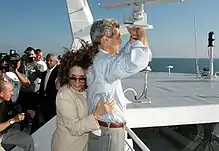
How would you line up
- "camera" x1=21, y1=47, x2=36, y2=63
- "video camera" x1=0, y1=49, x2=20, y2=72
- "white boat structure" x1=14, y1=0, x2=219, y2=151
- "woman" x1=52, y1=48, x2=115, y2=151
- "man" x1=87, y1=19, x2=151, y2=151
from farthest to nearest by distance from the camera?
"camera" x1=21, y1=47, x2=36, y2=63, "video camera" x1=0, y1=49, x2=20, y2=72, "white boat structure" x1=14, y1=0, x2=219, y2=151, "woman" x1=52, y1=48, x2=115, y2=151, "man" x1=87, y1=19, x2=151, y2=151

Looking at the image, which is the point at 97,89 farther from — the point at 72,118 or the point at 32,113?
the point at 32,113

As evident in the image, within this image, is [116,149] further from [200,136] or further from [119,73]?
[200,136]

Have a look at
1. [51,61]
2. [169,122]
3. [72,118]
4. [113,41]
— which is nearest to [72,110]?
[72,118]

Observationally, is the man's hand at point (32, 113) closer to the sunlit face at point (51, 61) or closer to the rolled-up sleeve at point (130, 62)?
the sunlit face at point (51, 61)

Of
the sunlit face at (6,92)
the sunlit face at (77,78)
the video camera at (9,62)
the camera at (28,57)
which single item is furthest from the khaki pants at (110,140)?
the camera at (28,57)

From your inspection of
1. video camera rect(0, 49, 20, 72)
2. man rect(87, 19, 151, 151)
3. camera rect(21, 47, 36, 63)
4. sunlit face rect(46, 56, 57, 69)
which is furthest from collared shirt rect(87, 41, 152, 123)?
camera rect(21, 47, 36, 63)

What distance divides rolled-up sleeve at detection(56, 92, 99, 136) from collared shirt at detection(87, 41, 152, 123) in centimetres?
8

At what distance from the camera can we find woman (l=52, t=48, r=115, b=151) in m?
1.50

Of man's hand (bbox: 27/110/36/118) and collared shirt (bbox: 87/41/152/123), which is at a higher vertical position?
collared shirt (bbox: 87/41/152/123)

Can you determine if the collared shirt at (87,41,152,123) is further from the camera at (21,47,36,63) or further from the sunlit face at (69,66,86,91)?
the camera at (21,47,36,63)

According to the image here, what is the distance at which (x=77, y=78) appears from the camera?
5.25 feet

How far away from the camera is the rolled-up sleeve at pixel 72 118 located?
148 centimetres

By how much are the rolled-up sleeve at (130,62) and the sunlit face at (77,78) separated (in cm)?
23

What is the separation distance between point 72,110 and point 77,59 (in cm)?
27
